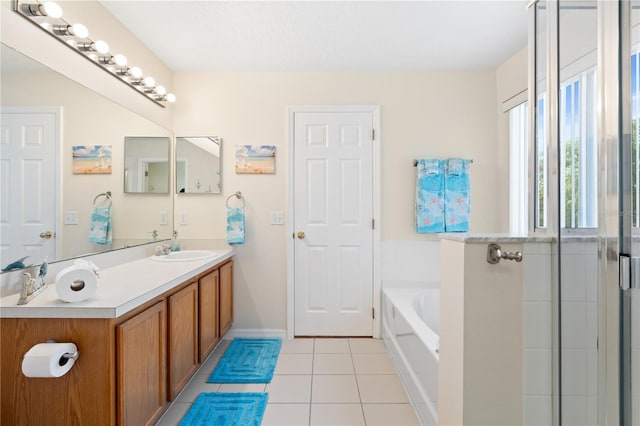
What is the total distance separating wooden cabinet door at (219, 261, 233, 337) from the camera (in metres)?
2.61

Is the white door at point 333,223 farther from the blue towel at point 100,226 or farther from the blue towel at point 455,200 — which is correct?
the blue towel at point 100,226

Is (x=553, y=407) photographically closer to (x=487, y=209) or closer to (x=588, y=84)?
(x=588, y=84)

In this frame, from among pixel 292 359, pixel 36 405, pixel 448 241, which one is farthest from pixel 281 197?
pixel 36 405

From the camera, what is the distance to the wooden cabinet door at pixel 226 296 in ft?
8.55

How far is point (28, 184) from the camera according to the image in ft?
4.82

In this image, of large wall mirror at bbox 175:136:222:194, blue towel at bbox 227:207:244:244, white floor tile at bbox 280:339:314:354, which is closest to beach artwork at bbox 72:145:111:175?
large wall mirror at bbox 175:136:222:194

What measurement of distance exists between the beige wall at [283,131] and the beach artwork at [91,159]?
970 millimetres

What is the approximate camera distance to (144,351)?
57.1 inches

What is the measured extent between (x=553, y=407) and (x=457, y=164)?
6.74ft

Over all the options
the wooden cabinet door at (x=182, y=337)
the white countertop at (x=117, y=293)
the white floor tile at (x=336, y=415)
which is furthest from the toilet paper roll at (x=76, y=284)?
the white floor tile at (x=336, y=415)

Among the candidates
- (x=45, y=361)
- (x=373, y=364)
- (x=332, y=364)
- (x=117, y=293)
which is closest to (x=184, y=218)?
(x=117, y=293)

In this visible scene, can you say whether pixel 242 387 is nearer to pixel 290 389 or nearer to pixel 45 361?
pixel 290 389

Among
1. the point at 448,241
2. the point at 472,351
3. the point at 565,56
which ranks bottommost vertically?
the point at 472,351

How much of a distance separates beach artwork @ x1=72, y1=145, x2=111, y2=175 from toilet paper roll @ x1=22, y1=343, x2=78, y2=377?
103 centimetres
